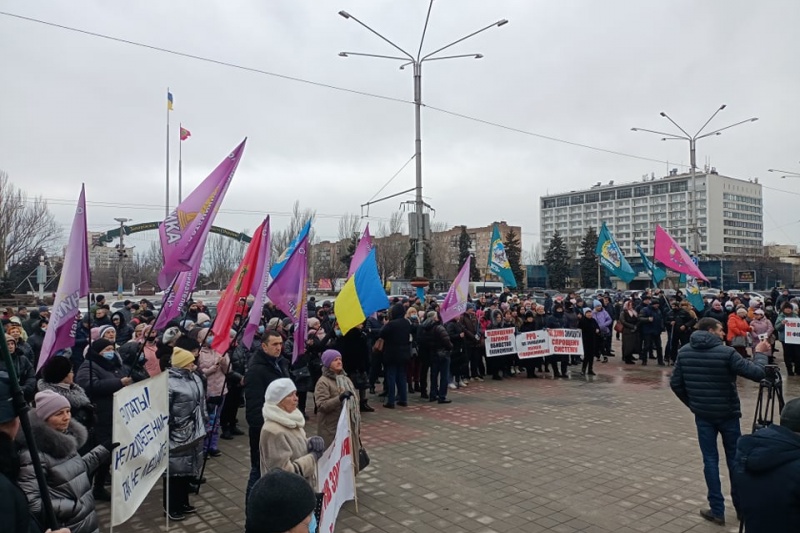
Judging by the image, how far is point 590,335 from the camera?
14164mm

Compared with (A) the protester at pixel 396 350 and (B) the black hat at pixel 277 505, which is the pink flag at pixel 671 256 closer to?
(A) the protester at pixel 396 350

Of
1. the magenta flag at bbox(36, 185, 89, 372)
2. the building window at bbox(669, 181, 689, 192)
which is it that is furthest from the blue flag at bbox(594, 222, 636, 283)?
the building window at bbox(669, 181, 689, 192)

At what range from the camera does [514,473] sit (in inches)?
261

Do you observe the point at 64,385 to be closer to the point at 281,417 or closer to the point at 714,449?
the point at 281,417

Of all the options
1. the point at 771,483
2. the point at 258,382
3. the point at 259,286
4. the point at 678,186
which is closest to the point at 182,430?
the point at 258,382

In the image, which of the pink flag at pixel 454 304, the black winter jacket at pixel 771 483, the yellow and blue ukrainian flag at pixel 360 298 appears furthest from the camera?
the pink flag at pixel 454 304

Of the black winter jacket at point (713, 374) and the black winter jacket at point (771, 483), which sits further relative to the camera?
the black winter jacket at point (713, 374)

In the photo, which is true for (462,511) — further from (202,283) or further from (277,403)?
(202,283)

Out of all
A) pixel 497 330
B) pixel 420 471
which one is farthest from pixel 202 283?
pixel 420 471

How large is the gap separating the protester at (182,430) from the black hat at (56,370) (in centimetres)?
89

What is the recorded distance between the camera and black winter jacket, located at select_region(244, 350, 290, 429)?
553 cm

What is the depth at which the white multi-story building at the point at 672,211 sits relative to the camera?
126 m

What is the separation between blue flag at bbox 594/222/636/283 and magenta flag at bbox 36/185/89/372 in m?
15.6

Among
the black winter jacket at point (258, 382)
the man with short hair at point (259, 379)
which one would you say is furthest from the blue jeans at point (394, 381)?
the black winter jacket at point (258, 382)
